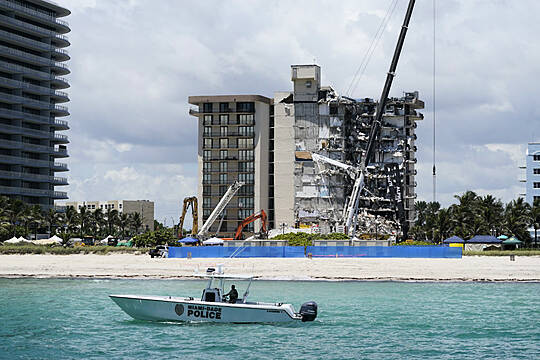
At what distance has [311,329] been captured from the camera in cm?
4341

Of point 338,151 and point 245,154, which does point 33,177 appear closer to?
point 245,154

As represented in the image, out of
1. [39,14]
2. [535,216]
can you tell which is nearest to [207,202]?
[39,14]

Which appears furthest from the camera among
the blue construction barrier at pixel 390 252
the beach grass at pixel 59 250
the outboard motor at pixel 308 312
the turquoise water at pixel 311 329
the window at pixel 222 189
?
the window at pixel 222 189

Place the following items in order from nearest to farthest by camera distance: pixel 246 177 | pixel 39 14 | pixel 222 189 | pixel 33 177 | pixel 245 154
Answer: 1. pixel 246 177
2. pixel 245 154
3. pixel 222 189
4. pixel 33 177
5. pixel 39 14

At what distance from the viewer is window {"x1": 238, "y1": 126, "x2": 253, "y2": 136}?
161000mm

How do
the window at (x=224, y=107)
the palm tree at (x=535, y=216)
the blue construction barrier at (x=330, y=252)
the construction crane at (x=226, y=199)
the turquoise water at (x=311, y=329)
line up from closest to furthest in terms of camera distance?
the turquoise water at (x=311, y=329) → the blue construction barrier at (x=330, y=252) → the palm tree at (x=535, y=216) → the construction crane at (x=226, y=199) → the window at (x=224, y=107)

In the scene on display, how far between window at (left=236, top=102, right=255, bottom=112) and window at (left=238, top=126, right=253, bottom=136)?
11.3ft

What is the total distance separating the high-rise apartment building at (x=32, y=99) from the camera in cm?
16000

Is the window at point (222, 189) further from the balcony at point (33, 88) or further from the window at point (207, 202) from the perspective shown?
the balcony at point (33, 88)

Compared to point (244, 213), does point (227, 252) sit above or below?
below

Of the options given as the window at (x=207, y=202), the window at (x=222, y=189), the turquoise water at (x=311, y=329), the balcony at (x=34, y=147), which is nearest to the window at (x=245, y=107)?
the window at (x=222, y=189)

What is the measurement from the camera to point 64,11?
575 ft

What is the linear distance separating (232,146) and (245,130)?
4.18 m

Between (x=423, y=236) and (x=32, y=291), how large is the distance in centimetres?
10322
